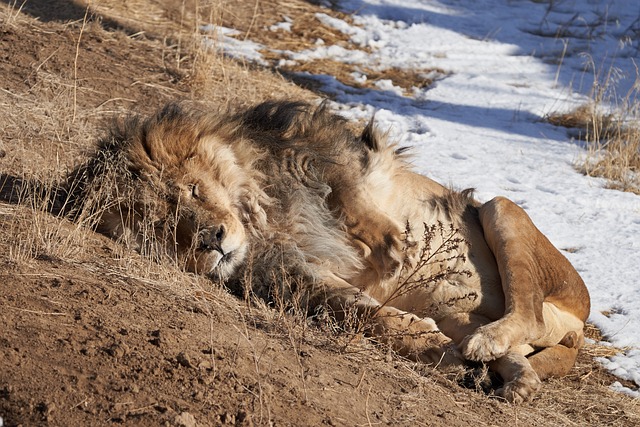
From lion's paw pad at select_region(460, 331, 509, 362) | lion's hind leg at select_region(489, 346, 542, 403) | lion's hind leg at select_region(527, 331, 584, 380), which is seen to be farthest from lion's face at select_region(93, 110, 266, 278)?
lion's hind leg at select_region(527, 331, 584, 380)

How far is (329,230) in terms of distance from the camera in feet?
16.8

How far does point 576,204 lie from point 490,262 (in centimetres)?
295

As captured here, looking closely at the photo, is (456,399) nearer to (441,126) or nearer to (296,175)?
(296,175)

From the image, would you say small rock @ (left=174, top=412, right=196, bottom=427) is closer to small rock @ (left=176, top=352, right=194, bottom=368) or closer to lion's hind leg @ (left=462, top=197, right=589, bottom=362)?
small rock @ (left=176, top=352, right=194, bottom=368)

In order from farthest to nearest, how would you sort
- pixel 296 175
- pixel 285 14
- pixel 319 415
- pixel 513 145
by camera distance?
pixel 285 14 → pixel 513 145 → pixel 296 175 → pixel 319 415

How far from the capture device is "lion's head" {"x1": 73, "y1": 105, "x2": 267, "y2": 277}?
4.96 m

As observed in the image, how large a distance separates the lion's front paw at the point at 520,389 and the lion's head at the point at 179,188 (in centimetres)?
160

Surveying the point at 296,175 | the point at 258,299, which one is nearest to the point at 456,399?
the point at 258,299

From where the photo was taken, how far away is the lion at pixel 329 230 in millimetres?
4906

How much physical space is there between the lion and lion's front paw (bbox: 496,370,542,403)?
167mm

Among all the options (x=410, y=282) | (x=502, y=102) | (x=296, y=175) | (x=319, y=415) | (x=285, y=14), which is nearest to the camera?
(x=319, y=415)

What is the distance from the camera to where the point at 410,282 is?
16.1ft

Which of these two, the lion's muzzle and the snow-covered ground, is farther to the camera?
the snow-covered ground

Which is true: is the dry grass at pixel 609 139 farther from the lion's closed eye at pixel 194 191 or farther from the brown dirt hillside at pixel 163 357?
the lion's closed eye at pixel 194 191
